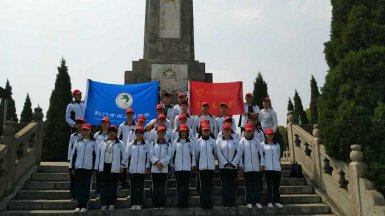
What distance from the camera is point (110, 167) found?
809cm

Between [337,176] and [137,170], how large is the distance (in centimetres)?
434

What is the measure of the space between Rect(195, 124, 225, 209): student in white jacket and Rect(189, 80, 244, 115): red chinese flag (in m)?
2.92

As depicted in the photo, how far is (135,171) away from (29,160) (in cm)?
361

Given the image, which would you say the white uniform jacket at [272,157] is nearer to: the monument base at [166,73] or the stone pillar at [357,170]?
the stone pillar at [357,170]

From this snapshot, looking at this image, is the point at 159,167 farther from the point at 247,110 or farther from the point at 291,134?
the point at 291,134

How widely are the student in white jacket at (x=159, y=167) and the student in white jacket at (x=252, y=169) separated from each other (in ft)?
5.21

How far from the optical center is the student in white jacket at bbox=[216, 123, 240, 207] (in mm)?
8062

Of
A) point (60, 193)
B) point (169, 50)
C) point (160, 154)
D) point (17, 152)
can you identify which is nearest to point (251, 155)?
point (160, 154)

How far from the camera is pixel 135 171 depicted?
7.96 m

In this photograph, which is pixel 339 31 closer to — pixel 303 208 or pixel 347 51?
pixel 347 51

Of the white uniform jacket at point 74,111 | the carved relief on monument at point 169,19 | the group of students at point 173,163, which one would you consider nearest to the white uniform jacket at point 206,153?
the group of students at point 173,163

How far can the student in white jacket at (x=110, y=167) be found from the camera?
795 cm

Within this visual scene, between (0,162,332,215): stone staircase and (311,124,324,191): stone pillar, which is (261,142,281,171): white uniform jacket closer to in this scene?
(0,162,332,215): stone staircase

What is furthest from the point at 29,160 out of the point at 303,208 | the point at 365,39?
the point at 365,39
